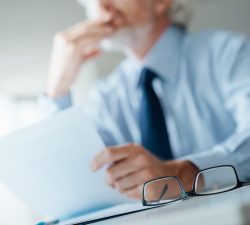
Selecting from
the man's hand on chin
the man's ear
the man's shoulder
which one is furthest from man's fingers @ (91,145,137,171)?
the man's ear

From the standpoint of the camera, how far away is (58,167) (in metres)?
0.64

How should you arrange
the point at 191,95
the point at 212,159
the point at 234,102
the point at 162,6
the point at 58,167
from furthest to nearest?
the point at 162,6 < the point at 191,95 < the point at 234,102 < the point at 212,159 < the point at 58,167

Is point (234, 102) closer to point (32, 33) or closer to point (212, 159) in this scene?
point (212, 159)

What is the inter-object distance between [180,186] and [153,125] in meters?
0.54

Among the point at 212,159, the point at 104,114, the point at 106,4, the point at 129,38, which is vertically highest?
the point at 106,4

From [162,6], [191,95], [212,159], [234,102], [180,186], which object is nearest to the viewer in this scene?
[180,186]

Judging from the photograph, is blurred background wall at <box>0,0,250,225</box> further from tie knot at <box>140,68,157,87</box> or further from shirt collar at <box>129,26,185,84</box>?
tie knot at <box>140,68,157,87</box>

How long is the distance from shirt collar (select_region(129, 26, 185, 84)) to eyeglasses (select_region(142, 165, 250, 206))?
0.43 m

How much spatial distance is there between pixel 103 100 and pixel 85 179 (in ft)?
Result: 2.06

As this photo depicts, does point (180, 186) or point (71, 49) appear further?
point (71, 49)

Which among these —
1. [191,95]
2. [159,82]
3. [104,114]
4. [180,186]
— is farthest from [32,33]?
[180,186]

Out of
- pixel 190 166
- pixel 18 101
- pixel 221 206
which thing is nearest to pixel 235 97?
pixel 190 166

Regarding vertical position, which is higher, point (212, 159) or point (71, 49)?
point (71, 49)

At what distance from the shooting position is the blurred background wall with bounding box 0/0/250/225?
4.71 ft
